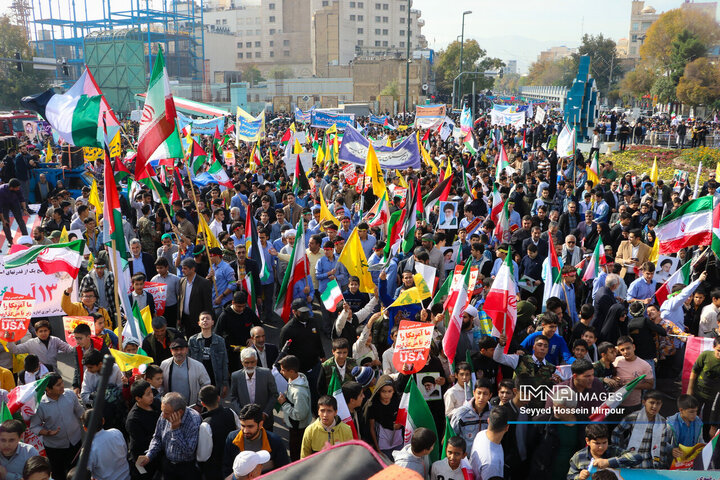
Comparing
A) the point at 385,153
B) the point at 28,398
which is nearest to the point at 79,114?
the point at 28,398

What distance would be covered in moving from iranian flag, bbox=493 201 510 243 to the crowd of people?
5 cm

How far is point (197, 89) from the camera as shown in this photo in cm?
7319

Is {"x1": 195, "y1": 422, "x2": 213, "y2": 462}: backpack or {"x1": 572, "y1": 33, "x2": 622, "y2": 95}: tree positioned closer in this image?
{"x1": 195, "y1": 422, "x2": 213, "y2": 462}: backpack

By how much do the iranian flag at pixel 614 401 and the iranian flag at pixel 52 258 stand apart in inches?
220

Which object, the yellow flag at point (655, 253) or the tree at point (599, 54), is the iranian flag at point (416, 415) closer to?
the yellow flag at point (655, 253)

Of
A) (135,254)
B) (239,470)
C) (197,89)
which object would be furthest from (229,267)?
(197,89)

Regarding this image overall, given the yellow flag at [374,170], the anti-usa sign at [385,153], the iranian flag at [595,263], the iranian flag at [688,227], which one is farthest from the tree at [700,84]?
the iranian flag at [595,263]

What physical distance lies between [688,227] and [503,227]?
2.89 m

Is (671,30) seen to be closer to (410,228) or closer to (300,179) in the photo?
(300,179)

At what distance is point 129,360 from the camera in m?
5.89

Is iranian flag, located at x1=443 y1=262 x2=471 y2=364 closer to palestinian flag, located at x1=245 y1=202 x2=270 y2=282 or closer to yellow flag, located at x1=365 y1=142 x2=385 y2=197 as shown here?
palestinian flag, located at x1=245 y1=202 x2=270 y2=282

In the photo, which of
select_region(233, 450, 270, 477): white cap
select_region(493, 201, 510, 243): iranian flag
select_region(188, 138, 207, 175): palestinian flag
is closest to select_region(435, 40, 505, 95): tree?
select_region(188, 138, 207, 175): palestinian flag

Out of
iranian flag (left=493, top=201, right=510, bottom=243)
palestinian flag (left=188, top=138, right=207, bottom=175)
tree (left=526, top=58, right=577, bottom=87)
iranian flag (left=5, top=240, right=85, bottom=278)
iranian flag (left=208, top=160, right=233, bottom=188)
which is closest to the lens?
iranian flag (left=5, top=240, right=85, bottom=278)

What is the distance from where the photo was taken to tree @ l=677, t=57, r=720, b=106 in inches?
1805
